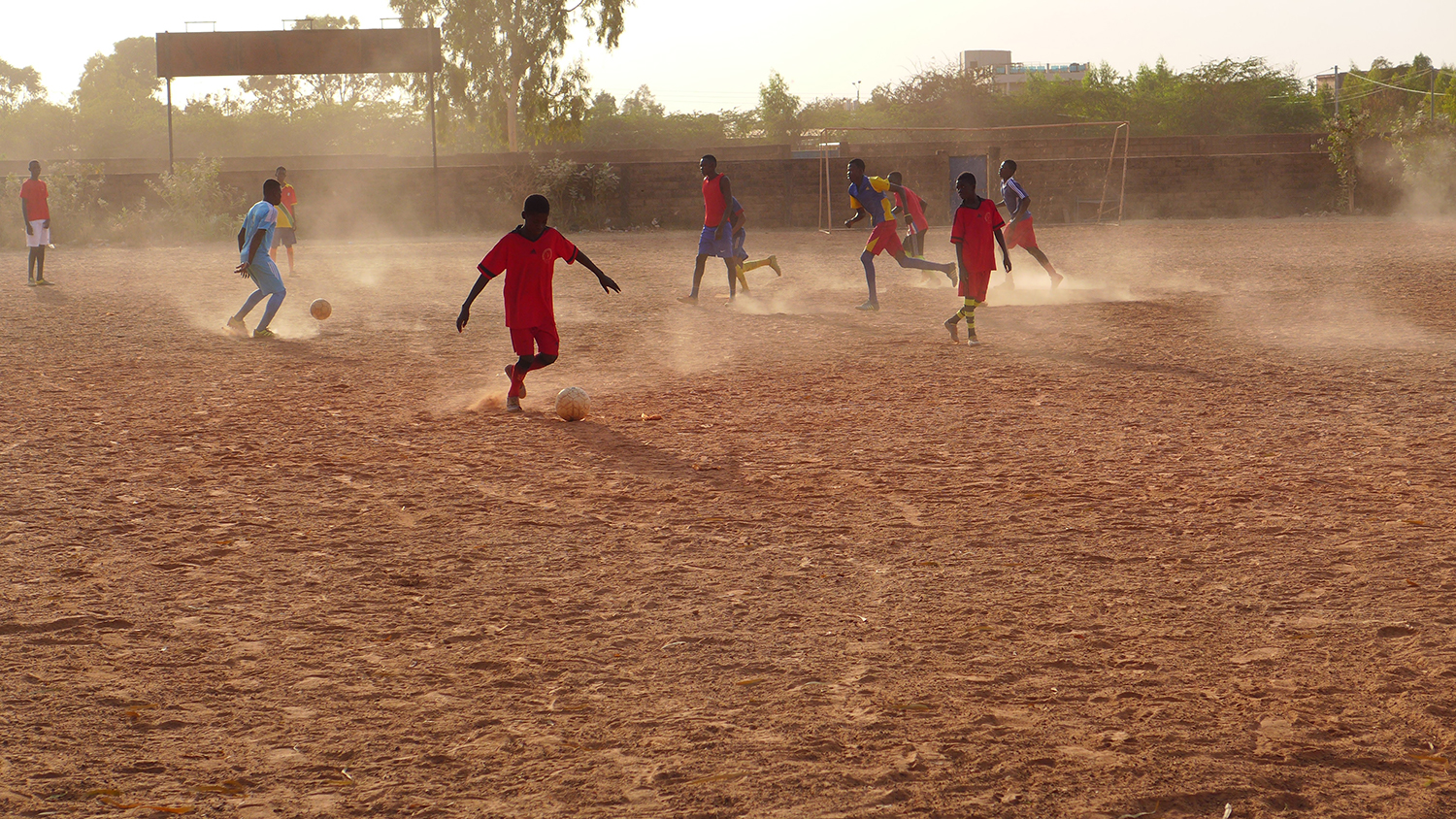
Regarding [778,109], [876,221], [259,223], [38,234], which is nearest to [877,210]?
[876,221]

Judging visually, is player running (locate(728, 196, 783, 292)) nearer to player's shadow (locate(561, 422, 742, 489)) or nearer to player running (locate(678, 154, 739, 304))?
player running (locate(678, 154, 739, 304))

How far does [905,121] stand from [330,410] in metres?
49.1

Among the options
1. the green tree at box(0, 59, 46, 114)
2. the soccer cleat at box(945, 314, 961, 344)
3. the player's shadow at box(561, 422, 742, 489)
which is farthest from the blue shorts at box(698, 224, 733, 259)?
the green tree at box(0, 59, 46, 114)

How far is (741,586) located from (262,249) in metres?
8.87

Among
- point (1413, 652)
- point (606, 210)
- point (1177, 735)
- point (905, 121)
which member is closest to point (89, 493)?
point (1177, 735)

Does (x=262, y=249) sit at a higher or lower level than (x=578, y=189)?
lower

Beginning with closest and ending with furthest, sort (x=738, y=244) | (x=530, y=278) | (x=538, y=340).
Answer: (x=530, y=278)
(x=538, y=340)
(x=738, y=244)

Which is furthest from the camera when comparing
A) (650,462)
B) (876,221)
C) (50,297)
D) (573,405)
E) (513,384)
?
(50,297)

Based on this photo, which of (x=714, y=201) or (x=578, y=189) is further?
(x=578, y=189)

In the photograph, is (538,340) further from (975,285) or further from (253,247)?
(253,247)

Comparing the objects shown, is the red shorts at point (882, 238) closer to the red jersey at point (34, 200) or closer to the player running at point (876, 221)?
the player running at point (876, 221)

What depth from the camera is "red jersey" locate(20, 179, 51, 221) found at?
17.6 m

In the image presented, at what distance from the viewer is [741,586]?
4.81 meters

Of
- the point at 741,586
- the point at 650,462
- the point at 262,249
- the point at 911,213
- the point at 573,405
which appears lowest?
the point at 741,586
